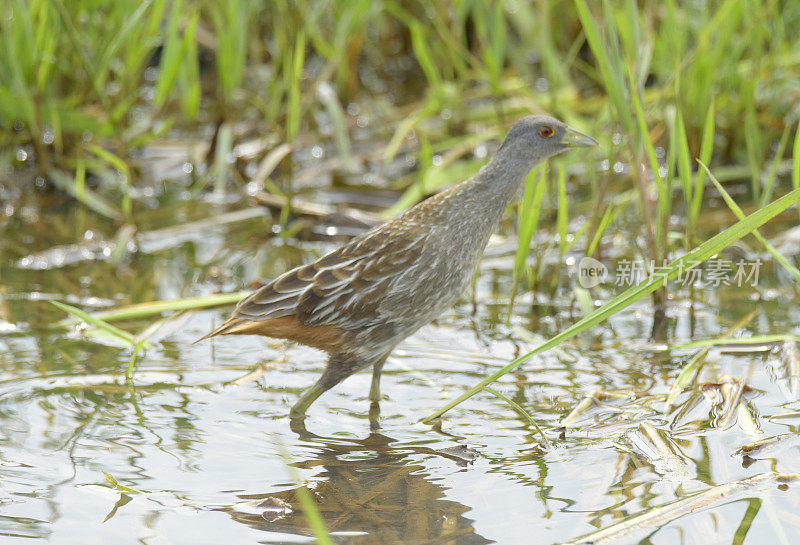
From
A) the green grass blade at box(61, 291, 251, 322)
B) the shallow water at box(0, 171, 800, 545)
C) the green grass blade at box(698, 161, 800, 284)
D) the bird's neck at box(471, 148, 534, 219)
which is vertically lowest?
the shallow water at box(0, 171, 800, 545)

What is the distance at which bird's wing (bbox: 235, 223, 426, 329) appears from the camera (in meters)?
3.56

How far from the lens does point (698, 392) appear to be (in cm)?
355

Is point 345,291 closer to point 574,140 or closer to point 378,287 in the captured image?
point 378,287

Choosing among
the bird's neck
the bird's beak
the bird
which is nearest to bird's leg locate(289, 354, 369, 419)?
the bird

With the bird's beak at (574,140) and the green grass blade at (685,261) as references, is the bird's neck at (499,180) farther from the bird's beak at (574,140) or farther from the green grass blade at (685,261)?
the green grass blade at (685,261)

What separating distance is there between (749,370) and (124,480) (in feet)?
7.43

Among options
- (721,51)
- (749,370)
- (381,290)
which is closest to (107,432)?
(381,290)

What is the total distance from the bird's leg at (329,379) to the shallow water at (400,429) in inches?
2.3

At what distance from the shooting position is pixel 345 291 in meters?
3.58

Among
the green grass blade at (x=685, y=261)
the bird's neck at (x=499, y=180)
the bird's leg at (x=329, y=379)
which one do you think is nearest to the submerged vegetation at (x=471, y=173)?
the green grass blade at (x=685, y=261)

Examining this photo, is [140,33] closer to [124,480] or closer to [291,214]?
[291,214]

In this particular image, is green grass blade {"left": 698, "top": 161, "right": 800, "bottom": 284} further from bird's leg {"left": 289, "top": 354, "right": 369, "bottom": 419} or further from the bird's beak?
bird's leg {"left": 289, "top": 354, "right": 369, "bottom": 419}

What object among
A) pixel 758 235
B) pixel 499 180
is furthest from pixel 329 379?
pixel 758 235

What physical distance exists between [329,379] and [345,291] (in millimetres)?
320
